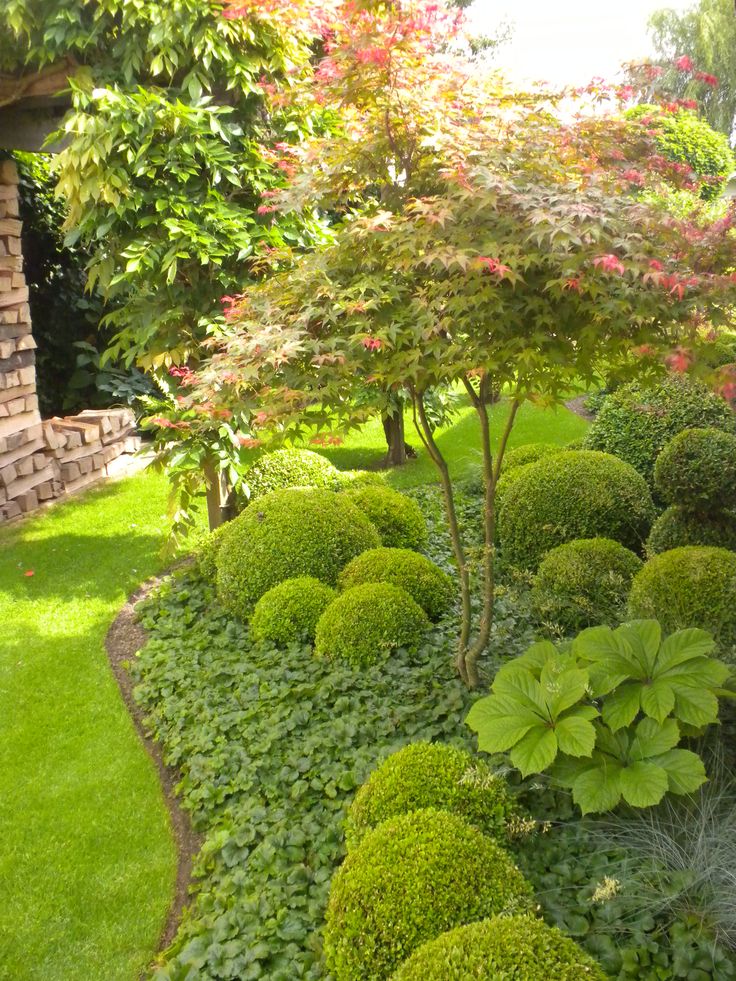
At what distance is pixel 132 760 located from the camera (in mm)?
3918

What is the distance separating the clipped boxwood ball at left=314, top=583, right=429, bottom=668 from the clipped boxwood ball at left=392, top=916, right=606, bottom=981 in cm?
191

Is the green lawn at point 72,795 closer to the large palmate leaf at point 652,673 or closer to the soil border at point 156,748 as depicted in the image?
the soil border at point 156,748

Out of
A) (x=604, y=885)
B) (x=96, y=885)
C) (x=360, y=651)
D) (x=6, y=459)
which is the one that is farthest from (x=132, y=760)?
(x=6, y=459)

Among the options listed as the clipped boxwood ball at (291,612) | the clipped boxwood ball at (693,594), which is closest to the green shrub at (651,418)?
the clipped boxwood ball at (693,594)

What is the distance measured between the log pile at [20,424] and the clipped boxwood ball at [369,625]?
4072 millimetres

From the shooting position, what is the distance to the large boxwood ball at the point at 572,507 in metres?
5.05

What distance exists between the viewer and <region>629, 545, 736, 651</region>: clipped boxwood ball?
12.1 feet

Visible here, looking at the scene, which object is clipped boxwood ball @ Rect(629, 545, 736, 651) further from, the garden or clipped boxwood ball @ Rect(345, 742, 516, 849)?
clipped boxwood ball @ Rect(345, 742, 516, 849)

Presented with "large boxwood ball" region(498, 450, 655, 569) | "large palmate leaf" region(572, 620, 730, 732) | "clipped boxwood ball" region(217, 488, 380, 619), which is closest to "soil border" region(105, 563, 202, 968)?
"clipped boxwood ball" region(217, 488, 380, 619)

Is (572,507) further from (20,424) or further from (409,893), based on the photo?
(20,424)

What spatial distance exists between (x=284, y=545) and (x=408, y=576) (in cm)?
77

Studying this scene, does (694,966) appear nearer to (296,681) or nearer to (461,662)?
(461,662)

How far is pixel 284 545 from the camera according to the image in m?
4.78

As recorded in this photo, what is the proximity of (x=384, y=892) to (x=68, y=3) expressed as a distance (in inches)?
221
